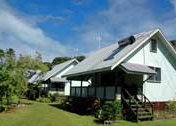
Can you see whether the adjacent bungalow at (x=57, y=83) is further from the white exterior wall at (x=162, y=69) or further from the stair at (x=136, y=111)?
the stair at (x=136, y=111)

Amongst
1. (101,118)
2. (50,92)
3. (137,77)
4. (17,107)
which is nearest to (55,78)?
(50,92)

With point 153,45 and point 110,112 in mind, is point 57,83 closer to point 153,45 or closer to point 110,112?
point 153,45

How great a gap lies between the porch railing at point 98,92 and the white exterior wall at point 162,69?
3087 mm

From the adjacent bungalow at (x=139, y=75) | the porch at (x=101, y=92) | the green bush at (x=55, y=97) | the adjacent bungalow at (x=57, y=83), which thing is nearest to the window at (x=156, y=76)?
the adjacent bungalow at (x=139, y=75)

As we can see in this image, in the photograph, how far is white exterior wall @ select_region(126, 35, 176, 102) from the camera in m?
22.1

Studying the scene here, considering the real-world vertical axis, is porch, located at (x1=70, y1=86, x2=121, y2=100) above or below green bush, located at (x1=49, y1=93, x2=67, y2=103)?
above

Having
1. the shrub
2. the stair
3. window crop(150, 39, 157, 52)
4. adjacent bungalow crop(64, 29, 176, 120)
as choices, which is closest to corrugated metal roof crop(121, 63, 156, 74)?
adjacent bungalow crop(64, 29, 176, 120)

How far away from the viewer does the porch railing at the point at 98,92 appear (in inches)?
782

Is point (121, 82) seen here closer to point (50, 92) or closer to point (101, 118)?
point (101, 118)

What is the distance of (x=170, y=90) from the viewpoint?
953 inches

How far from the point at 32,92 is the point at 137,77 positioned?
25423mm

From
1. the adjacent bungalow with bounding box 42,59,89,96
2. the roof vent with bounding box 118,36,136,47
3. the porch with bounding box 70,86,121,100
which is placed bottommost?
the porch with bounding box 70,86,121,100

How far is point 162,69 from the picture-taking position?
77.6 feet

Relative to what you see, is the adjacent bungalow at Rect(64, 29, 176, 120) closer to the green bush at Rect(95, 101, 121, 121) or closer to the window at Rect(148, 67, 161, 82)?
the window at Rect(148, 67, 161, 82)
